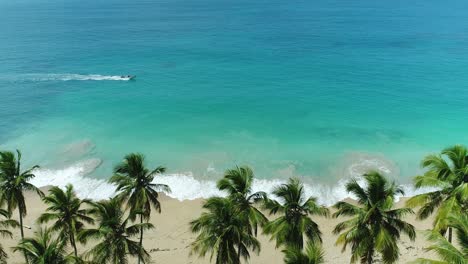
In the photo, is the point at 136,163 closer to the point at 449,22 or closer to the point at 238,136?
the point at 238,136

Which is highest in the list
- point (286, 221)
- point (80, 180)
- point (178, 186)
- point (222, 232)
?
point (80, 180)

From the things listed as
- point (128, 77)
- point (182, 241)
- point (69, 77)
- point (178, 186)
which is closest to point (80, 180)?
point (178, 186)

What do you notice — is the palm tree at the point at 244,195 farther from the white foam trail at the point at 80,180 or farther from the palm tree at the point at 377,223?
the white foam trail at the point at 80,180

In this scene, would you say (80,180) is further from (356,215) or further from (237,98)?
(356,215)

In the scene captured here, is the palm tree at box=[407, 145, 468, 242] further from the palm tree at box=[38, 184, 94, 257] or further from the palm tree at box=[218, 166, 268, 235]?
the palm tree at box=[38, 184, 94, 257]

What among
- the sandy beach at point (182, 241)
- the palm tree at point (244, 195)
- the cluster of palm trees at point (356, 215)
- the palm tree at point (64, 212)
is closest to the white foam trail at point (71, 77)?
the sandy beach at point (182, 241)

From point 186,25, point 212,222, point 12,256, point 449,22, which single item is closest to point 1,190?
point 12,256

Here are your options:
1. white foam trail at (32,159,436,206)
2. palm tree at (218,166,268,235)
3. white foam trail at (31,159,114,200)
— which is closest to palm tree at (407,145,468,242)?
palm tree at (218,166,268,235)
